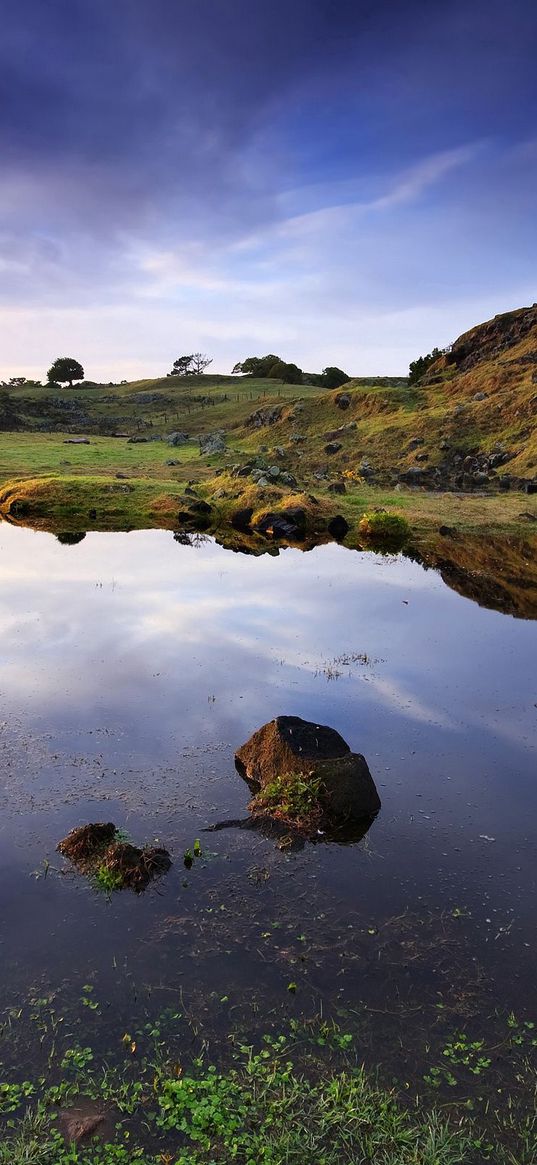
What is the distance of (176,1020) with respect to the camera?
29.6ft

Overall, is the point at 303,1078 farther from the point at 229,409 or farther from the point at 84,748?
the point at 229,409

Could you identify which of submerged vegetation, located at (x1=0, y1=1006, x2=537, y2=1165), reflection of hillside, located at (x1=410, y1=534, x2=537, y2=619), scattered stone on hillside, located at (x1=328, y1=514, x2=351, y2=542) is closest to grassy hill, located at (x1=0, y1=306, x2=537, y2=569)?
scattered stone on hillside, located at (x1=328, y1=514, x2=351, y2=542)

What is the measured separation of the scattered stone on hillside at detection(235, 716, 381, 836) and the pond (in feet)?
1.57

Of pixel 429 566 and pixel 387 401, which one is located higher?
pixel 387 401

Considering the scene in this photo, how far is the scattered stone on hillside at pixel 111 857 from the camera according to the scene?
11562mm

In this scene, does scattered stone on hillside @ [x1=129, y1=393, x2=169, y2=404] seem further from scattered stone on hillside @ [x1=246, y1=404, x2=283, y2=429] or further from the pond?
the pond

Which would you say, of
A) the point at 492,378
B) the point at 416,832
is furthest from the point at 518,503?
the point at 416,832

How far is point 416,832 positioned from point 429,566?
2411 cm

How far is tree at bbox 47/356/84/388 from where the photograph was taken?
167500 mm

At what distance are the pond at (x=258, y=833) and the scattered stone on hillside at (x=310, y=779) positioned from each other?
1.57 feet

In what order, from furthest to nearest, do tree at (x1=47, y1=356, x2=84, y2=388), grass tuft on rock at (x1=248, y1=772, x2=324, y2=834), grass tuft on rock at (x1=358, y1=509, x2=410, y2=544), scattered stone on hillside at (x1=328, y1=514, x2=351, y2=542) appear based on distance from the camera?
tree at (x1=47, y1=356, x2=84, y2=388) < scattered stone on hillside at (x1=328, y1=514, x2=351, y2=542) < grass tuft on rock at (x1=358, y1=509, x2=410, y2=544) < grass tuft on rock at (x1=248, y1=772, x2=324, y2=834)

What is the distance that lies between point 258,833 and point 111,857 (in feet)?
8.59

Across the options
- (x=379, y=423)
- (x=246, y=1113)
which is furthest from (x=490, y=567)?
(x=379, y=423)

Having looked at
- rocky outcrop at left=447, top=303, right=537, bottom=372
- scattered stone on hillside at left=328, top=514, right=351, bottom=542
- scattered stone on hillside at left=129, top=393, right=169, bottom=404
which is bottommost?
scattered stone on hillside at left=328, top=514, right=351, bottom=542
